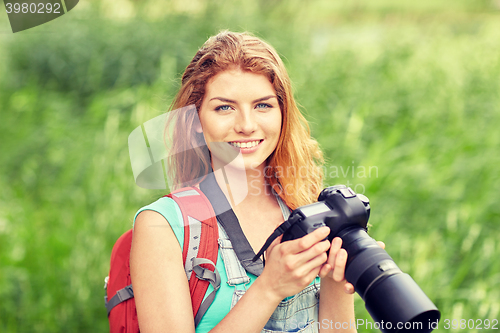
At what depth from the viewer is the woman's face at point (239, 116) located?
128cm

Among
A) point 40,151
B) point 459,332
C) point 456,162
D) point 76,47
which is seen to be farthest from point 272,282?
point 76,47

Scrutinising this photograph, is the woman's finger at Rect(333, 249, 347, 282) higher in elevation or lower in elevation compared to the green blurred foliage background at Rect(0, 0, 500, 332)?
lower

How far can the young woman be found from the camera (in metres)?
Answer: 1.05

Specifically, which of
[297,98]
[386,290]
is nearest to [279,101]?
[386,290]

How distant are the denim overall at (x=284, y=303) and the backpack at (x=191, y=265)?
4 centimetres

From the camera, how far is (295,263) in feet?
3.30

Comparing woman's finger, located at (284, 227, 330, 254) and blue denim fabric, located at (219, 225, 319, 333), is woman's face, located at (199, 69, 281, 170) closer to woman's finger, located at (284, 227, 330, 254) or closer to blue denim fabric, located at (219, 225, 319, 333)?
blue denim fabric, located at (219, 225, 319, 333)

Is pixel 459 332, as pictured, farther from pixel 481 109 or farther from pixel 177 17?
pixel 177 17

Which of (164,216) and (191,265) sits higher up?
(164,216)

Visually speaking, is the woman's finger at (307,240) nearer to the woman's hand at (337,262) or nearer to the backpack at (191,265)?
the woman's hand at (337,262)

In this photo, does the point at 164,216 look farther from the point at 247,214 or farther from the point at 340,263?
the point at 340,263

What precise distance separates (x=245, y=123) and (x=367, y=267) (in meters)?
0.55

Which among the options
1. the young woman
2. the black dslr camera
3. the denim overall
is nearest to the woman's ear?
the young woman

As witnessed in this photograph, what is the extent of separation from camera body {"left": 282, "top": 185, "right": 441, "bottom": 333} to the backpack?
0.78ft
